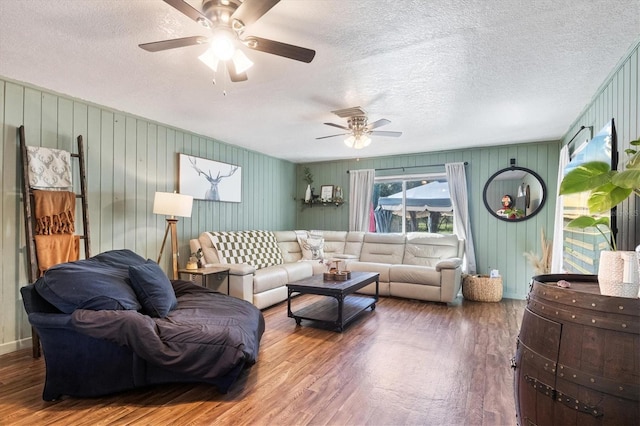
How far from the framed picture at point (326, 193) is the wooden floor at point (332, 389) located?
10.6ft

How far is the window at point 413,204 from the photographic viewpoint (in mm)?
5258

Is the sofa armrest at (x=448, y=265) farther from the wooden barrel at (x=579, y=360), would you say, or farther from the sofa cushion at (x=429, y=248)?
the wooden barrel at (x=579, y=360)

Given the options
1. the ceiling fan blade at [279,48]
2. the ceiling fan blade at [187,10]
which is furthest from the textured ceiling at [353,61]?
the ceiling fan blade at [187,10]

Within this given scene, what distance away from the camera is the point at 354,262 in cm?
483

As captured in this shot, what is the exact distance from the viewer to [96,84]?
2.69 metres

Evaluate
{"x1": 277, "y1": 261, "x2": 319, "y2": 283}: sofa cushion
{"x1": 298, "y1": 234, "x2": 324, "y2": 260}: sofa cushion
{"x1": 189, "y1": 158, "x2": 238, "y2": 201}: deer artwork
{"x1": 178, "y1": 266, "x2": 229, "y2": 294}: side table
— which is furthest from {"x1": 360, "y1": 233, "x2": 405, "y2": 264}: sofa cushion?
{"x1": 189, "y1": 158, "x2": 238, "y2": 201}: deer artwork

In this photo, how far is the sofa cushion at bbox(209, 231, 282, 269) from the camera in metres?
4.15

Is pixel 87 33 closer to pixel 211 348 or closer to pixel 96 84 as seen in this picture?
pixel 96 84

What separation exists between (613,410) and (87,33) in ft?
9.90

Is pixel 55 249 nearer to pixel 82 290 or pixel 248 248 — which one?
pixel 82 290

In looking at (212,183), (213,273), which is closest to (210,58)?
(213,273)

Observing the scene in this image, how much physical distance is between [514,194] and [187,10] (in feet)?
15.7

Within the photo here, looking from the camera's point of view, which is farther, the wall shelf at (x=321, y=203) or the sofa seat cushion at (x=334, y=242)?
the wall shelf at (x=321, y=203)

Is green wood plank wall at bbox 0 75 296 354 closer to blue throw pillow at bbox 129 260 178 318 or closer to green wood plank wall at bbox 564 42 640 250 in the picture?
blue throw pillow at bbox 129 260 178 318
